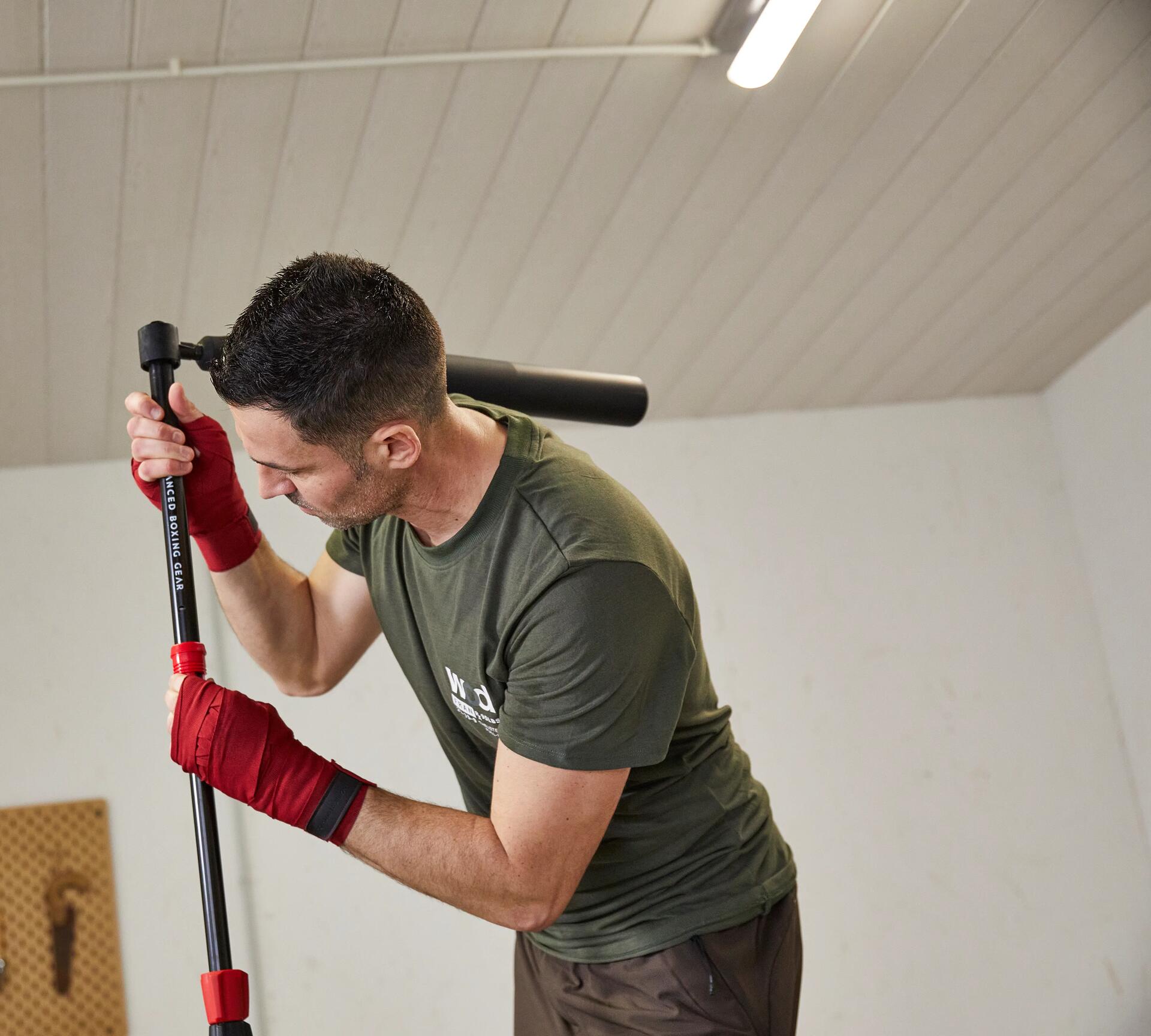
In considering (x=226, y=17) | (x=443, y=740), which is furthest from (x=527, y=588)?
(x=226, y=17)

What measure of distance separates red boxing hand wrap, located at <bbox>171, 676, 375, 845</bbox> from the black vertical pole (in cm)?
5

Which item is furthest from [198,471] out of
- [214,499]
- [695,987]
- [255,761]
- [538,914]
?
[695,987]

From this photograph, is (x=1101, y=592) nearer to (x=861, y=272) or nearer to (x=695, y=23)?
(x=861, y=272)

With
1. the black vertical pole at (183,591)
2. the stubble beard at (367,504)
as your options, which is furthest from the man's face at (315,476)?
the black vertical pole at (183,591)

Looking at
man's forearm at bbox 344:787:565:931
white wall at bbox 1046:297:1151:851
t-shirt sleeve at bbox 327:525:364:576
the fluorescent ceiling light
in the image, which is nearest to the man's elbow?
man's forearm at bbox 344:787:565:931

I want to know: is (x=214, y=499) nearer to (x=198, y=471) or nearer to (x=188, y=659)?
(x=198, y=471)

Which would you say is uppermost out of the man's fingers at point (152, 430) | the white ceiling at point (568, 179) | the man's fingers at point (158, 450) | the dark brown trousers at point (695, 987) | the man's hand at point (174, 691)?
the white ceiling at point (568, 179)

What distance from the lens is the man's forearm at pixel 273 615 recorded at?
1542mm

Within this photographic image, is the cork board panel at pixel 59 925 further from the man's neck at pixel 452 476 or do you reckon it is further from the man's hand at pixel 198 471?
the man's neck at pixel 452 476

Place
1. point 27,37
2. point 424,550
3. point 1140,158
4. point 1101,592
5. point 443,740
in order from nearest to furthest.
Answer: point 424,550 < point 443,740 < point 27,37 < point 1140,158 < point 1101,592

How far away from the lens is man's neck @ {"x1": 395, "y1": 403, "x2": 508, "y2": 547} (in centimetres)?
134

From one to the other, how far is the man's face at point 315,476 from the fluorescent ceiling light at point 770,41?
104 centimetres

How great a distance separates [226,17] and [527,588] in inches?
43.9

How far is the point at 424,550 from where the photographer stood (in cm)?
141
